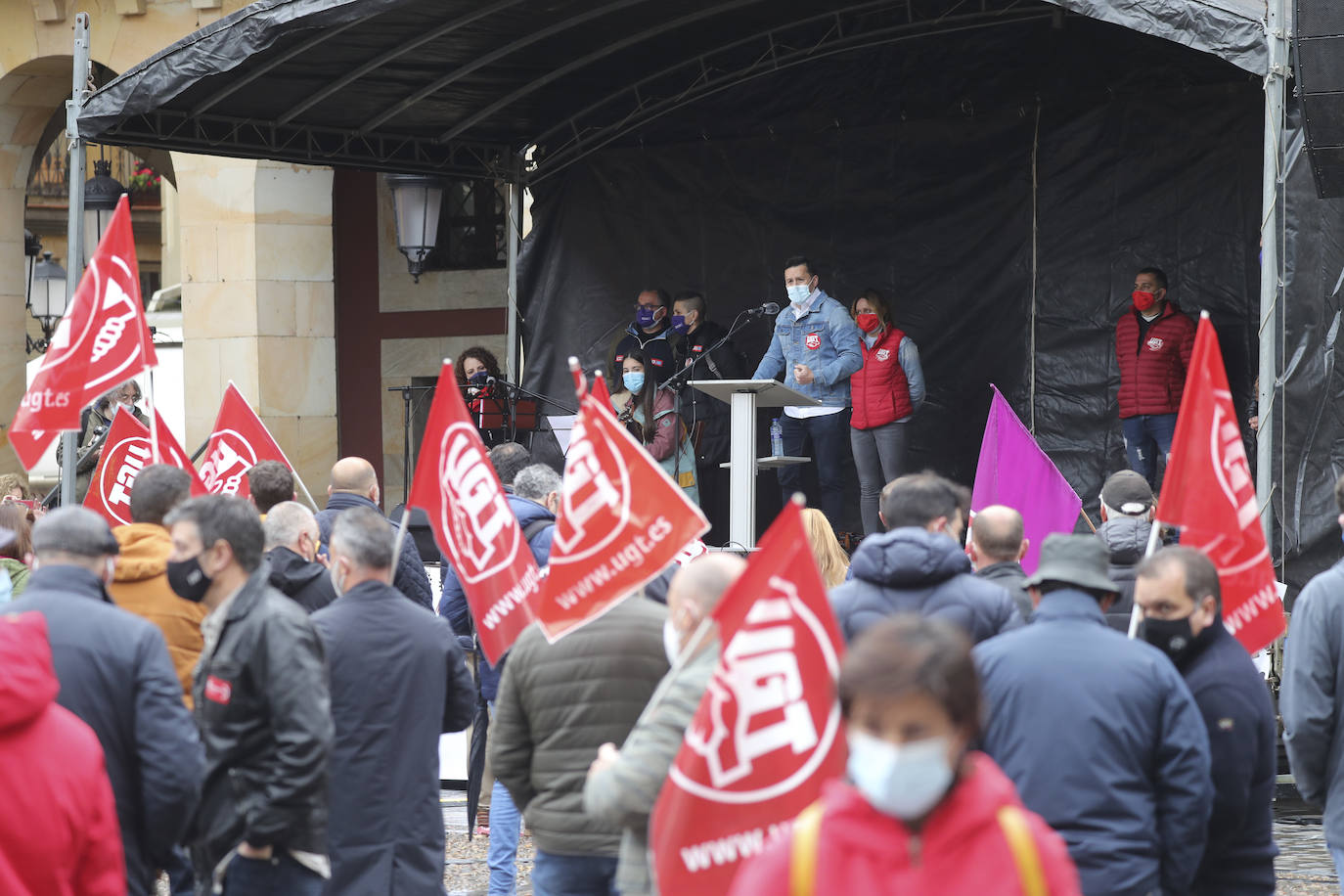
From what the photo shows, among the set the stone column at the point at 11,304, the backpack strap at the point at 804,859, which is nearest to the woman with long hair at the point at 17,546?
the backpack strap at the point at 804,859

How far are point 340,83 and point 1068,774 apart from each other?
30.2 feet

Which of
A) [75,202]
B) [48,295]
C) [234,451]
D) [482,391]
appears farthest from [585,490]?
[48,295]

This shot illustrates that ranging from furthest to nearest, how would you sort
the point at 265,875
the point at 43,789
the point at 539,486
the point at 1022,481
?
the point at 1022,481
the point at 539,486
the point at 265,875
the point at 43,789

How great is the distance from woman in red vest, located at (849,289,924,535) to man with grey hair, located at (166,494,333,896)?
816 centimetres

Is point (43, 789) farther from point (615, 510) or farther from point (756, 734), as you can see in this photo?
point (615, 510)

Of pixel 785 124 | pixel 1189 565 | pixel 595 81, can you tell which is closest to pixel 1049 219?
pixel 785 124

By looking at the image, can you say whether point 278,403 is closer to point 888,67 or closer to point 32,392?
point 888,67

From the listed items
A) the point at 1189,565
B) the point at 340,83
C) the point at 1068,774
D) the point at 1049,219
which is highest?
the point at 340,83

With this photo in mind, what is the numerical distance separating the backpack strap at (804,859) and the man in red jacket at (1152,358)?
9.94m

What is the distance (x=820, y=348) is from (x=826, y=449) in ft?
2.77

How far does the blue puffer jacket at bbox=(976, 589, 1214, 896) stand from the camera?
→ 4.16 m

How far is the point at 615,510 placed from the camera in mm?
5254

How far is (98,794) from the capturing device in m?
3.82

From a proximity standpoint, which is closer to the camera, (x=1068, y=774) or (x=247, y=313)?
(x=1068, y=774)
